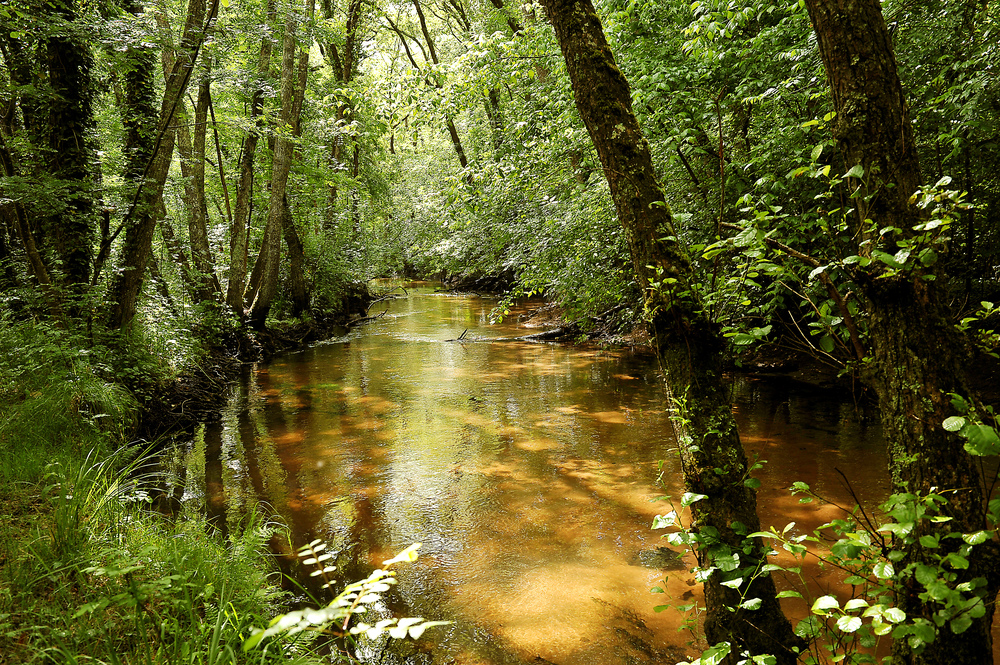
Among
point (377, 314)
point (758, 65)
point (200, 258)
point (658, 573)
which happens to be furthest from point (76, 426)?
point (377, 314)

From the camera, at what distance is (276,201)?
476 inches

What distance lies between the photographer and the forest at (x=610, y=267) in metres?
1.86

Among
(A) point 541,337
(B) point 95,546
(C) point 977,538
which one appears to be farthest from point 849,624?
(A) point 541,337

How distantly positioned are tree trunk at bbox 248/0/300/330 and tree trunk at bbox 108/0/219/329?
3.87 meters

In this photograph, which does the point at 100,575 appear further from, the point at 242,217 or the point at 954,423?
the point at 242,217

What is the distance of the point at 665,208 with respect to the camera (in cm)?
261

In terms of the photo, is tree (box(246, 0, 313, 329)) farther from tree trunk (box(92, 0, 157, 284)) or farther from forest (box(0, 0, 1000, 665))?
tree trunk (box(92, 0, 157, 284))

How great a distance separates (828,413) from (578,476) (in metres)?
3.88

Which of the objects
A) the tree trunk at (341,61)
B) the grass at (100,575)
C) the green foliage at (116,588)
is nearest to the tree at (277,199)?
the tree trunk at (341,61)

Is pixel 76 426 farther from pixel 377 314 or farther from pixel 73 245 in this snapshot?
pixel 377 314

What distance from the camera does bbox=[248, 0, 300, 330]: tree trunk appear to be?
11.3m

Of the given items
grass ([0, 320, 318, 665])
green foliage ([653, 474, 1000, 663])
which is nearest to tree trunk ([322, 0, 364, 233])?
grass ([0, 320, 318, 665])

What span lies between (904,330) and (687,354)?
84cm

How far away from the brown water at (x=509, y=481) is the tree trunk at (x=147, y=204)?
83.1 inches
